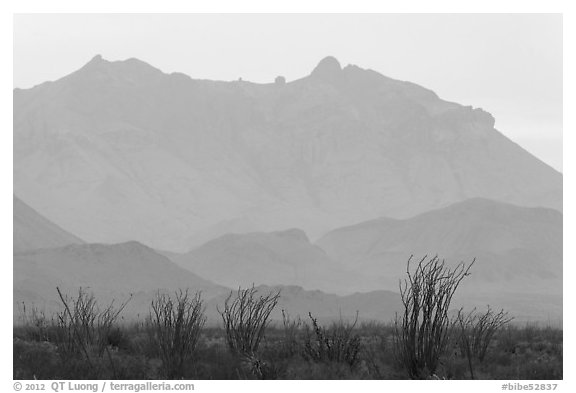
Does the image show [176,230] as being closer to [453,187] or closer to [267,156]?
→ [267,156]

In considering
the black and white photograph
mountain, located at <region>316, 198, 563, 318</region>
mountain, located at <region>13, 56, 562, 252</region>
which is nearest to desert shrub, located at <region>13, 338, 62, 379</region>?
the black and white photograph

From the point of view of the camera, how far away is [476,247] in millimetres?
102000

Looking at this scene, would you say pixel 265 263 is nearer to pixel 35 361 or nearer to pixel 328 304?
pixel 328 304

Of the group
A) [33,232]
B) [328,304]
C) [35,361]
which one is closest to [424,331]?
[35,361]

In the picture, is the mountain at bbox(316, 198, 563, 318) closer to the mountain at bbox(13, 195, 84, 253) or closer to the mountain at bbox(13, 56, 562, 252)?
the mountain at bbox(13, 56, 562, 252)

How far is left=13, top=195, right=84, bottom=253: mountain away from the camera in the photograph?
74.2 m

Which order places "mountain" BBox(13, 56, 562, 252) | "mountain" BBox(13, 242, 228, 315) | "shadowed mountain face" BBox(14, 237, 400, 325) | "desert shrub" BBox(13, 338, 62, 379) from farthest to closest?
"mountain" BBox(13, 56, 562, 252) < "mountain" BBox(13, 242, 228, 315) < "shadowed mountain face" BBox(14, 237, 400, 325) < "desert shrub" BBox(13, 338, 62, 379)

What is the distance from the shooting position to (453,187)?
500 ft

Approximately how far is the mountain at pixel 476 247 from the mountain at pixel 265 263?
4133 mm

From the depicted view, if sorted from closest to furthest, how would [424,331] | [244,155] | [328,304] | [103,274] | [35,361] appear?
[424,331]
[35,361]
[328,304]
[103,274]
[244,155]

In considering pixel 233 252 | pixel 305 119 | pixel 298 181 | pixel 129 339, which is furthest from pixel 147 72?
pixel 129 339

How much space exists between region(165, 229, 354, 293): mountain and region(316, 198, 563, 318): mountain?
4133 millimetres

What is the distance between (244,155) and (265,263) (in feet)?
242
